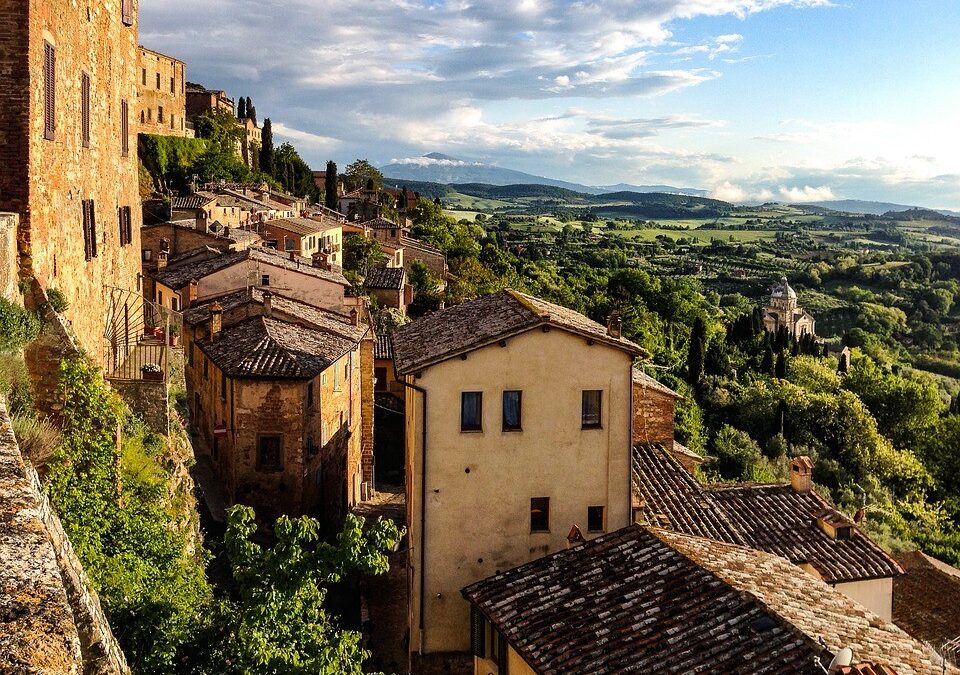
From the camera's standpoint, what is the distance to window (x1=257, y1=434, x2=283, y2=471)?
2366 cm

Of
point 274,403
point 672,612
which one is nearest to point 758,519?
point 672,612

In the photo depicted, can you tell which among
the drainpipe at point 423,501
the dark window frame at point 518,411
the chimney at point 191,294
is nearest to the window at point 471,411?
the dark window frame at point 518,411

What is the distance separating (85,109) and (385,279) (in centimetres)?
3286

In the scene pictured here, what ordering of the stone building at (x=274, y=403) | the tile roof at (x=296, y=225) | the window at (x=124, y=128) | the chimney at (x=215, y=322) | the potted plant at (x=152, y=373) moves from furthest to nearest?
the tile roof at (x=296, y=225)
the chimney at (x=215, y=322)
the stone building at (x=274, y=403)
the window at (x=124, y=128)
the potted plant at (x=152, y=373)

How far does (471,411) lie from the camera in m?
16.5

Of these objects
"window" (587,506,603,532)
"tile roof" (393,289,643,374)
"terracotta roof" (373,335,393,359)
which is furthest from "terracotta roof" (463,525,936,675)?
"terracotta roof" (373,335,393,359)

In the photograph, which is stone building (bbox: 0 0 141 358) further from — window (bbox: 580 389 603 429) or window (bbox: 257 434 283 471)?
window (bbox: 580 389 603 429)

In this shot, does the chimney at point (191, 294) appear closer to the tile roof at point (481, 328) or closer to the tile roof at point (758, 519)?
the tile roof at point (481, 328)

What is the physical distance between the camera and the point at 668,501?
62.8 feet

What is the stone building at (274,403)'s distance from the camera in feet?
77.2

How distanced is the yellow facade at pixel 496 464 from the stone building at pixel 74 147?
6683mm

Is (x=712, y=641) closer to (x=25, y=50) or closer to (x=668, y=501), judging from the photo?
(x=668, y=501)

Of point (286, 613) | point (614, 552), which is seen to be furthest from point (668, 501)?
point (286, 613)

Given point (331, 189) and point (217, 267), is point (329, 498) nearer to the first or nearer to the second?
point (217, 267)
